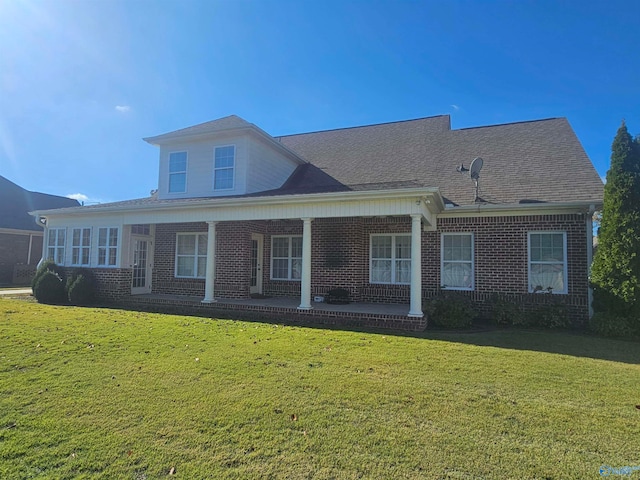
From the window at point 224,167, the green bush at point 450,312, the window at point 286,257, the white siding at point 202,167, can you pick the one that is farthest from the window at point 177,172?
the green bush at point 450,312

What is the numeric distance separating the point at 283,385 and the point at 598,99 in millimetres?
13878

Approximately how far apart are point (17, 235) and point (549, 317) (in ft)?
90.3

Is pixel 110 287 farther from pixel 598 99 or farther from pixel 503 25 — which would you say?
pixel 598 99

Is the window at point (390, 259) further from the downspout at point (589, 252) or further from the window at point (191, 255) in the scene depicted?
the window at point (191, 255)

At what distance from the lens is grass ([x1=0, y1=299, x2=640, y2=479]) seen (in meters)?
3.01

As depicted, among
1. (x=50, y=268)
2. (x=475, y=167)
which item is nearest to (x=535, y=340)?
(x=475, y=167)

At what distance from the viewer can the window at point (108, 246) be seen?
12922 mm

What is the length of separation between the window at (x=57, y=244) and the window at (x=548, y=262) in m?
15.7

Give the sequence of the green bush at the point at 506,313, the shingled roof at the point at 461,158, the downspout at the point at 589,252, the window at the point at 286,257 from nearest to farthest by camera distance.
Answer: the downspout at the point at 589,252
the green bush at the point at 506,313
the shingled roof at the point at 461,158
the window at the point at 286,257

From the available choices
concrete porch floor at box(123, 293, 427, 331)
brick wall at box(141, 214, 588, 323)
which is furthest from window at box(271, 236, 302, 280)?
concrete porch floor at box(123, 293, 427, 331)

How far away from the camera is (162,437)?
3.39 meters

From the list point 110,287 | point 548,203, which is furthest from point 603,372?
point 110,287

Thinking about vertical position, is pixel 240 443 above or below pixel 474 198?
below

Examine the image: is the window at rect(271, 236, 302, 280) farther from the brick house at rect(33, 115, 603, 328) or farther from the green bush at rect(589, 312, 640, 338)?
the green bush at rect(589, 312, 640, 338)
